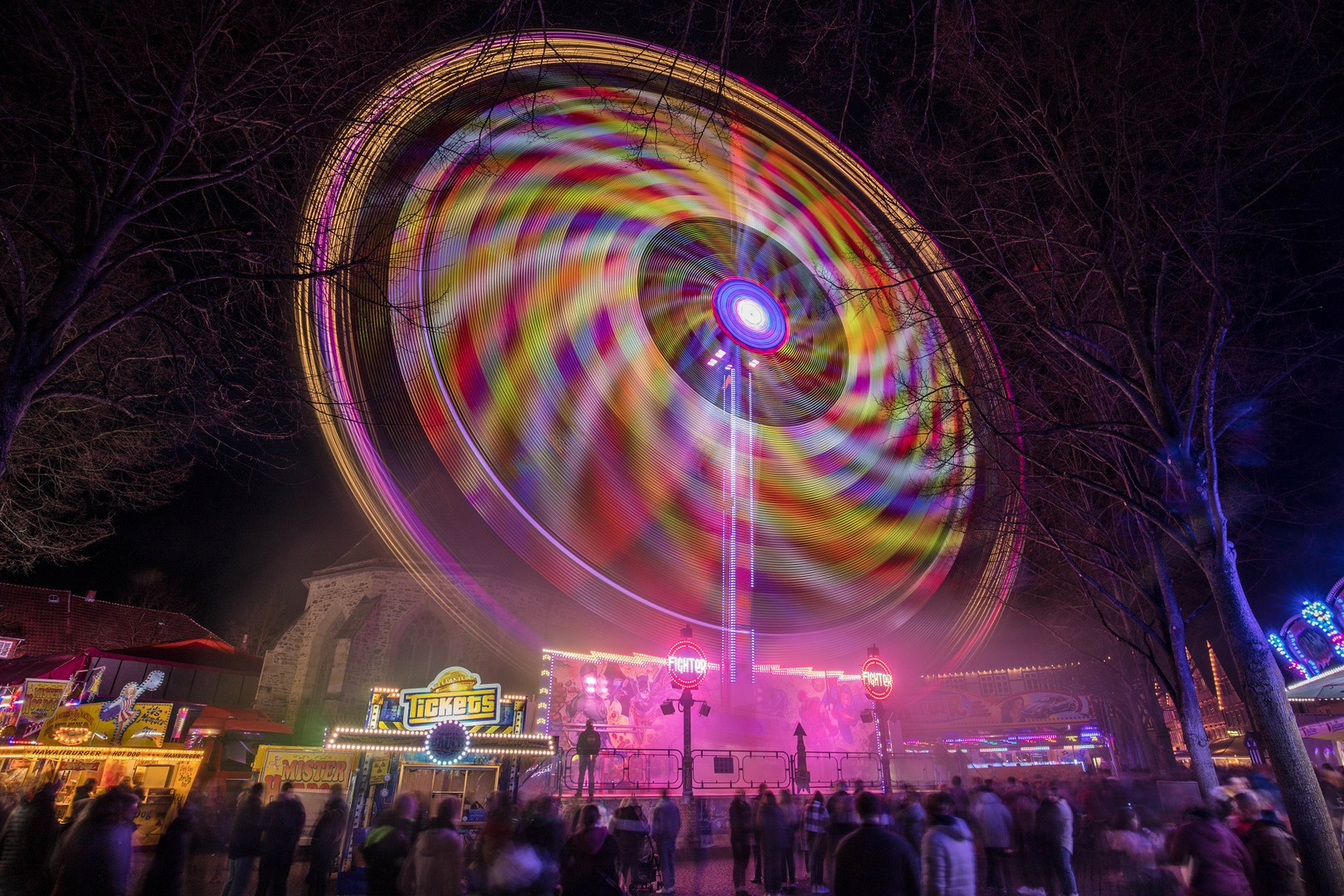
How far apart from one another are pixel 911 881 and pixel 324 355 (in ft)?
38.5

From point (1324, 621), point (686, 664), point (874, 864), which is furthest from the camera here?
point (686, 664)

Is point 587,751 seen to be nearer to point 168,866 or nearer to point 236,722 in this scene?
point 168,866

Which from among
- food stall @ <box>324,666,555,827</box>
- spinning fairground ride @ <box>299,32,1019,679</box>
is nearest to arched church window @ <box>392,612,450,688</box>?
spinning fairground ride @ <box>299,32,1019,679</box>

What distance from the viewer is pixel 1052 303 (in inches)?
341

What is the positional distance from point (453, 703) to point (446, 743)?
63cm

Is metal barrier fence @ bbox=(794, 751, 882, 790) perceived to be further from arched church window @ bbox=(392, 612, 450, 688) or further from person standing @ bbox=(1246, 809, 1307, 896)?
arched church window @ bbox=(392, 612, 450, 688)

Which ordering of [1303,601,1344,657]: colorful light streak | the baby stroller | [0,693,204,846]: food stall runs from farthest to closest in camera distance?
[0,693,204,846]: food stall
[1303,601,1344,657]: colorful light streak
the baby stroller

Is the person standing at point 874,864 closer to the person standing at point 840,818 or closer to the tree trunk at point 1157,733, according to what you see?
the person standing at point 840,818

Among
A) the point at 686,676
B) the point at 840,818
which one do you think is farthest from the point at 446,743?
the point at 840,818

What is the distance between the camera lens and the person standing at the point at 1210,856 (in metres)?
4.57

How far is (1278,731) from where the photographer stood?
6211mm

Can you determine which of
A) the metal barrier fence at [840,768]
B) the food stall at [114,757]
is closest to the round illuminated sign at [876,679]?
the metal barrier fence at [840,768]

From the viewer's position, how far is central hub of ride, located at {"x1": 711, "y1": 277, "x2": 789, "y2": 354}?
18234 millimetres

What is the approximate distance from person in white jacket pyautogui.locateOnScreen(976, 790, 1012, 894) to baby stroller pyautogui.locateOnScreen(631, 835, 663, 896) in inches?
152
